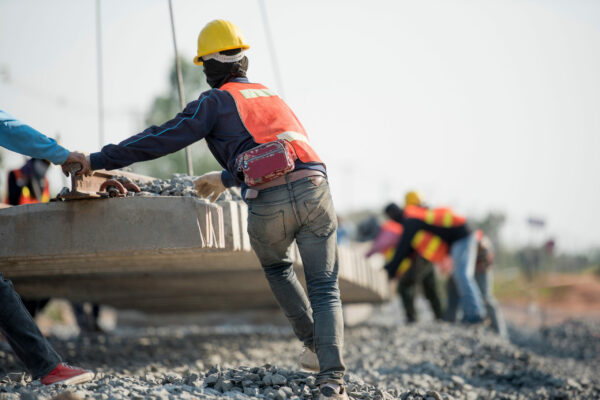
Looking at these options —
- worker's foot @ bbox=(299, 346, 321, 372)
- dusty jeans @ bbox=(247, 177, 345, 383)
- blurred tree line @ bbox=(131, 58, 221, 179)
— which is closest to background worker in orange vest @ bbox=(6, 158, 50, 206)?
worker's foot @ bbox=(299, 346, 321, 372)

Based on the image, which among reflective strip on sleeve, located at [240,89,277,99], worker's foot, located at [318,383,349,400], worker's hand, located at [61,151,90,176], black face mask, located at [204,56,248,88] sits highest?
black face mask, located at [204,56,248,88]


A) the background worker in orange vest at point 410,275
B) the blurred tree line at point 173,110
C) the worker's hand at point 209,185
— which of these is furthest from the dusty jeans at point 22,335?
the blurred tree line at point 173,110

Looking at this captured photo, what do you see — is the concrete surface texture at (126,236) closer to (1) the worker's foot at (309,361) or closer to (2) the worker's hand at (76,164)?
(2) the worker's hand at (76,164)

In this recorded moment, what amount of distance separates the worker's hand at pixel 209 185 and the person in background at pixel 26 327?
34.1 inches

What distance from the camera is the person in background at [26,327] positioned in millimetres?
3689

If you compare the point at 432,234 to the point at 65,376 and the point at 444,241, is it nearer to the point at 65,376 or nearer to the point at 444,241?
the point at 444,241

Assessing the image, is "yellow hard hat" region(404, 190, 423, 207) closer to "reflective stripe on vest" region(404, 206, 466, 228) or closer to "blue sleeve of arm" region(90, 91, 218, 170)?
"reflective stripe on vest" region(404, 206, 466, 228)

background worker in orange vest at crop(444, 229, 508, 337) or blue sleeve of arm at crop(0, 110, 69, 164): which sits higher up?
blue sleeve of arm at crop(0, 110, 69, 164)

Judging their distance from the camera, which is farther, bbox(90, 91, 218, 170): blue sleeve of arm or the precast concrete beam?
the precast concrete beam

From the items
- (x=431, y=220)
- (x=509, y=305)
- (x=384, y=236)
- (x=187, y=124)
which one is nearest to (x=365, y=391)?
(x=187, y=124)

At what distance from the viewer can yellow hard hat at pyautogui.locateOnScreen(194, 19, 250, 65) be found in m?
3.91

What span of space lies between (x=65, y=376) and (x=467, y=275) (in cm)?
614

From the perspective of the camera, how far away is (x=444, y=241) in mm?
9148

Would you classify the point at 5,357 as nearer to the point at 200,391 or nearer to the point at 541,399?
the point at 200,391
